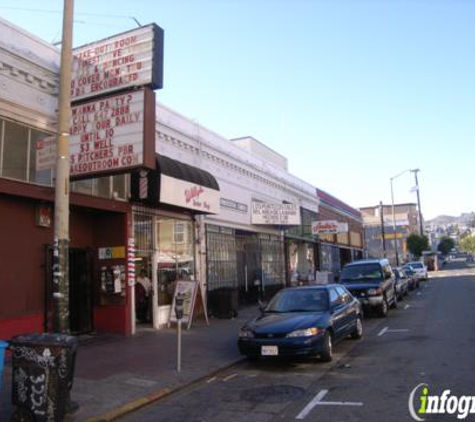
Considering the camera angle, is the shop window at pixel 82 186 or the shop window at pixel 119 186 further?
the shop window at pixel 119 186

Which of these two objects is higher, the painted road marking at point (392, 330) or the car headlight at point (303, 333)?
the car headlight at point (303, 333)

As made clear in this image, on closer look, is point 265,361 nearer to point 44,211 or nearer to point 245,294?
point 44,211

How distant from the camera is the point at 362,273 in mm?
18641

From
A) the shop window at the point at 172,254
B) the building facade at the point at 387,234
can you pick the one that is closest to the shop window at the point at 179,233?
the shop window at the point at 172,254

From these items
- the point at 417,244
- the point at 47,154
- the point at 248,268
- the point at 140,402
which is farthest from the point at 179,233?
the point at 417,244

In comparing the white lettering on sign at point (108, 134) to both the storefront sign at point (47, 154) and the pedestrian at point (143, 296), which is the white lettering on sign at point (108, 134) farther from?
the pedestrian at point (143, 296)

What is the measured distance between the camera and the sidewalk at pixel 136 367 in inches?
287

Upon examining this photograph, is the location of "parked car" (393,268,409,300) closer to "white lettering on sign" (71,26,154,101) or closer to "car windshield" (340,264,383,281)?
"car windshield" (340,264,383,281)

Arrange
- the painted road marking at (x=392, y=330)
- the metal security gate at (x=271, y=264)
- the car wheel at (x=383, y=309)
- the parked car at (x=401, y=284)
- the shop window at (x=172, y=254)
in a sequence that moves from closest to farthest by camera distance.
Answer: the painted road marking at (x=392, y=330), the shop window at (x=172, y=254), the car wheel at (x=383, y=309), the parked car at (x=401, y=284), the metal security gate at (x=271, y=264)

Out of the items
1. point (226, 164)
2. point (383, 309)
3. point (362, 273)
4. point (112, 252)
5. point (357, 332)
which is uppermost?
point (226, 164)

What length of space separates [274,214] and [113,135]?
44.8ft

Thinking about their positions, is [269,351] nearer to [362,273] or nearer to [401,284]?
[362,273]

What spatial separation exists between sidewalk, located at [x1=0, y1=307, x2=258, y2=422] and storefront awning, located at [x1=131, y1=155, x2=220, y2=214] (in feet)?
12.3

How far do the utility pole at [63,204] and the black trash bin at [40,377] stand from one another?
80 centimetres
